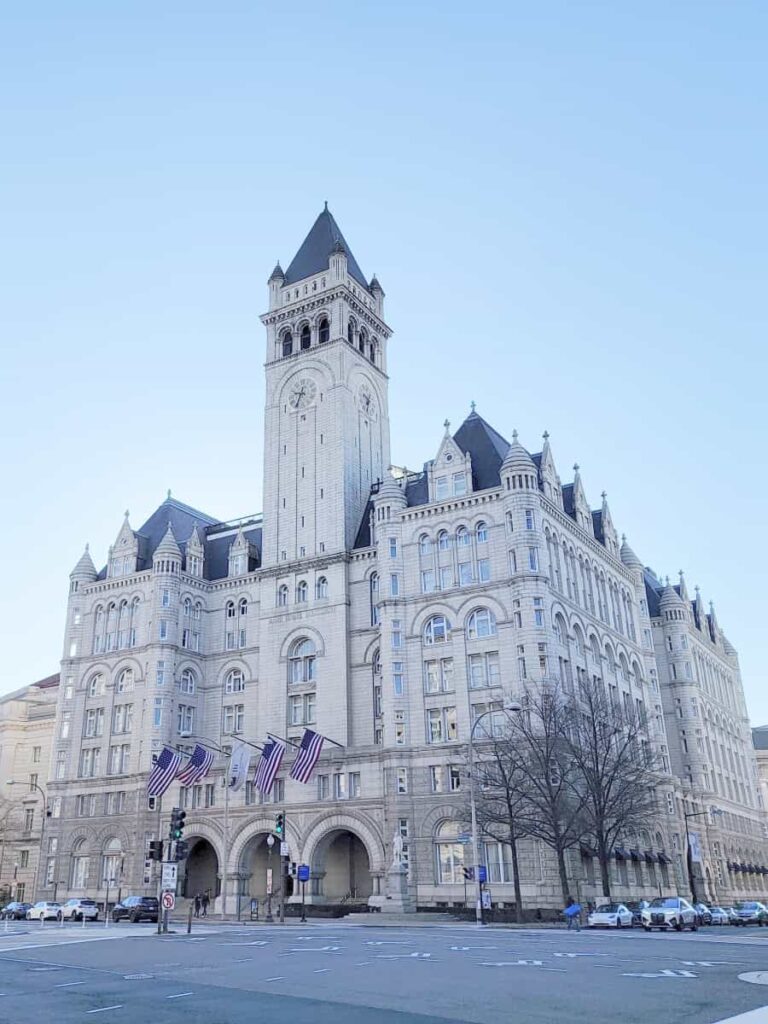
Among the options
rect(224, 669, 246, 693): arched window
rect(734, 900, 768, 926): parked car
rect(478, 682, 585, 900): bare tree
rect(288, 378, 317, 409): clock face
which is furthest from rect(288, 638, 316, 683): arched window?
rect(734, 900, 768, 926): parked car

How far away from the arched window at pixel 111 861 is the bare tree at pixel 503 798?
33.0 m

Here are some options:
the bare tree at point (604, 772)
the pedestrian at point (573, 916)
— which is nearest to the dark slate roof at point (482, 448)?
the bare tree at point (604, 772)

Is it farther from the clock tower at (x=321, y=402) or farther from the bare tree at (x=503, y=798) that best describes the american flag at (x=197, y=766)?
the clock tower at (x=321, y=402)

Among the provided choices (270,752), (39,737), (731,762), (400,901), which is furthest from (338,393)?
(731,762)

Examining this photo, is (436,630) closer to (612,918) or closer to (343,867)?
(343,867)

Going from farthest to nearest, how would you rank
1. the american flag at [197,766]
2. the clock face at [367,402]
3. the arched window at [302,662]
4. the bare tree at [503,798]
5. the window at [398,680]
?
the clock face at [367,402], the arched window at [302,662], the window at [398,680], the american flag at [197,766], the bare tree at [503,798]

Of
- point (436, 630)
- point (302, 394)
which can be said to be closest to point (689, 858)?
point (436, 630)

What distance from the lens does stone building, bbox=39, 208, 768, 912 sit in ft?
206

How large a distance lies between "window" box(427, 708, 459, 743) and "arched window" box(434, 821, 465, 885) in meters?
5.49

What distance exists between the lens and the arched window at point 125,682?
260ft

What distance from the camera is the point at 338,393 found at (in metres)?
80.1

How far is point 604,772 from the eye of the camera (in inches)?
2167

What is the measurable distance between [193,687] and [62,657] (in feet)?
43.2

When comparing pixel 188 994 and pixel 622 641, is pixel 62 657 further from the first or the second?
pixel 188 994
